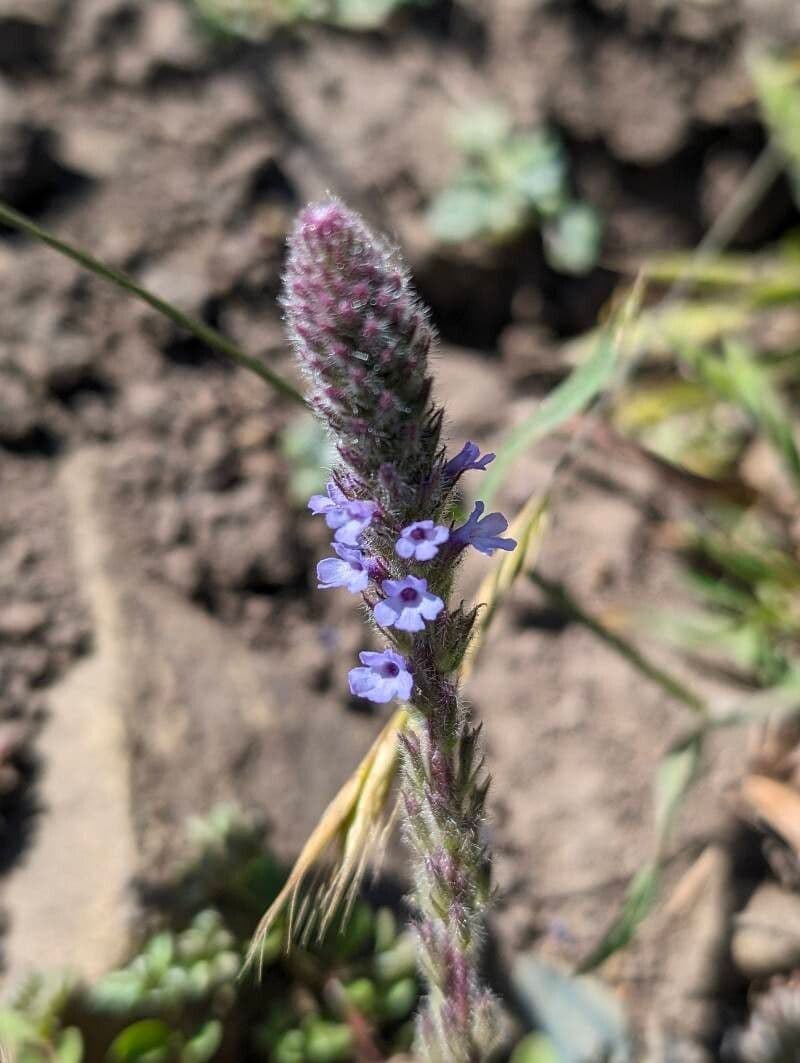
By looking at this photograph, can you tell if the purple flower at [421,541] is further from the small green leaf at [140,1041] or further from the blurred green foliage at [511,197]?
the blurred green foliage at [511,197]

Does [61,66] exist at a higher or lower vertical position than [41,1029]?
higher

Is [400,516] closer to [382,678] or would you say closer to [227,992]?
[382,678]

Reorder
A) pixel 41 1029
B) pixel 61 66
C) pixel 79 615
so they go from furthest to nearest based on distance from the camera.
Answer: pixel 61 66
pixel 79 615
pixel 41 1029

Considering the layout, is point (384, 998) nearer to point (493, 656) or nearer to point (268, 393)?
point (493, 656)

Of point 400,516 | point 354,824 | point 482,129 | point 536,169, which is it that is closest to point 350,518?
point 400,516

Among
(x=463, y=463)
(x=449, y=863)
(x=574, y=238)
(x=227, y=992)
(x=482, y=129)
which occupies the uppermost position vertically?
(x=482, y=129)

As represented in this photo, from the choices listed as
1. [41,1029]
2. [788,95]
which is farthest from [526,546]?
[788,95]
